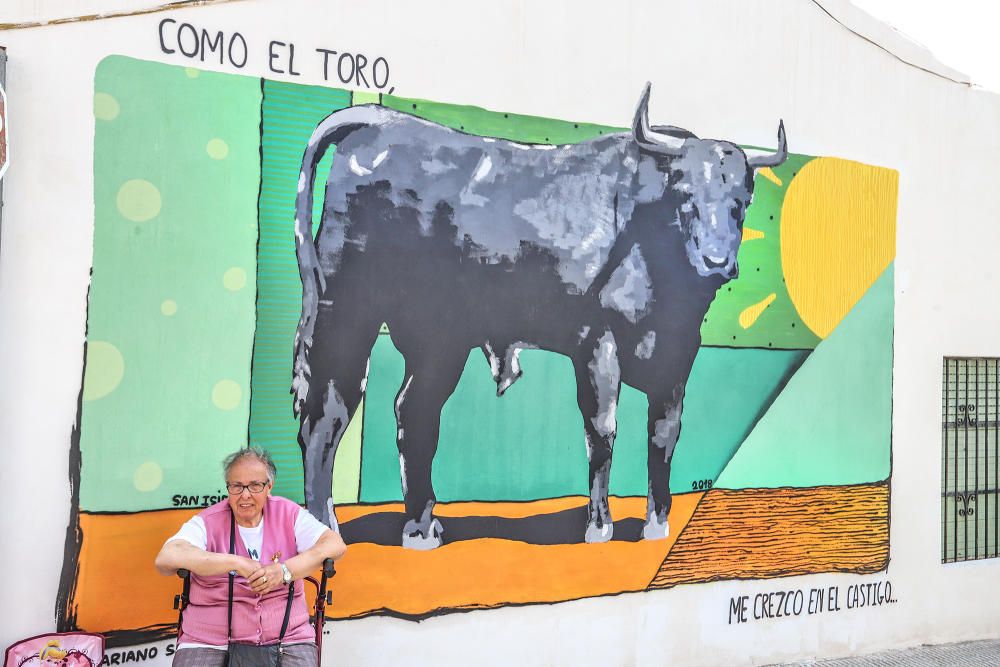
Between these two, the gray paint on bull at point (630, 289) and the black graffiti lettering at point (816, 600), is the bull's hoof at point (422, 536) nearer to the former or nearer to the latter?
the gray paint on bull at point (630, 289)

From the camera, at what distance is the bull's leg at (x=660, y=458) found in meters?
5.79

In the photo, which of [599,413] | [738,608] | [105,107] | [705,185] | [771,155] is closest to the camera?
[105,107]

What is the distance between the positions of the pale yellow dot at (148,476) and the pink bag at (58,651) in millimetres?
690

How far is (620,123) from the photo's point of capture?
5.76 m

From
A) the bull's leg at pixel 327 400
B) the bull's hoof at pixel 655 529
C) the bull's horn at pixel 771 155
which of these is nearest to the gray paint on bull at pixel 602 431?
the bull's hoof at pixel 655 529

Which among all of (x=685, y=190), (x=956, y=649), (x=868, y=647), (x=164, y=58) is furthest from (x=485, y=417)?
(x=956, y=649)

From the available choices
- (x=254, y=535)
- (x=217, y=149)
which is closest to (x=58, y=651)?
(x=254, y=535)


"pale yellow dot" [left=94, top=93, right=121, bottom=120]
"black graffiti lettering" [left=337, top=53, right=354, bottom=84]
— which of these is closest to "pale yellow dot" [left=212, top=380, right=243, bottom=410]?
"pale yellow dot" [left=94, top=93, right=121, bottom=120]

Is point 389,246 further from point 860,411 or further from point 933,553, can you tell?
point 933,553

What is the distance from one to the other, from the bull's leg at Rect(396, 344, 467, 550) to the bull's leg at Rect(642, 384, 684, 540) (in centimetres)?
136

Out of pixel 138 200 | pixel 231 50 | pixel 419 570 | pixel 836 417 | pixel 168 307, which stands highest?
pixel 231 50

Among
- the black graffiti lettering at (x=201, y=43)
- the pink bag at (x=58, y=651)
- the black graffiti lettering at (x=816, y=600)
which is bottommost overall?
the black graffiti lettering at (x=816, y=600)

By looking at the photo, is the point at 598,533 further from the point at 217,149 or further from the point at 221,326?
the point at 217,149

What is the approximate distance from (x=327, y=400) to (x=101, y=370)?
1101 millimetres
